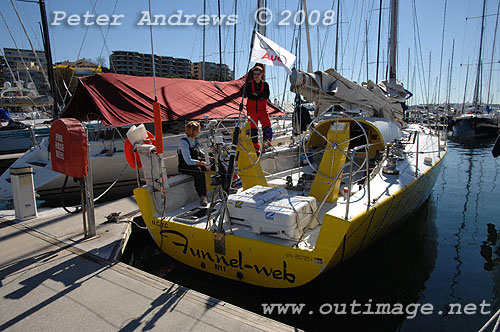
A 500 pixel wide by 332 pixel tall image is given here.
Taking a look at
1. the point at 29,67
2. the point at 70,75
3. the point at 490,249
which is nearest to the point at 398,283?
the point at 490,249

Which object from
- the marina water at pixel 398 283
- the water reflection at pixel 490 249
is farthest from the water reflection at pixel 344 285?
the water reflection at pixel 490 249

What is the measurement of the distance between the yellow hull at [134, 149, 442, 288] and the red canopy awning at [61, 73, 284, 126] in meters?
5.02

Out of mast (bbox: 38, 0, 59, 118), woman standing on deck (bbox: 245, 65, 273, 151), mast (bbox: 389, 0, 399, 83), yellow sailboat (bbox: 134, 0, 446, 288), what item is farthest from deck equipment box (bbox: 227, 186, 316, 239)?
mast (bbox: 38, 0, 59, 118)

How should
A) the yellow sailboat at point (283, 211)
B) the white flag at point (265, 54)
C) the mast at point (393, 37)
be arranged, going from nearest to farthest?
the yellow sailboat at point (283, 211) → the white flag at point (265, 54) → the mast at point (393, 37)

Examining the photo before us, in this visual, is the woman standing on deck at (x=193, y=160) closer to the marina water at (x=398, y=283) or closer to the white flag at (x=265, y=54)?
the marina water at (x=398, y=283)

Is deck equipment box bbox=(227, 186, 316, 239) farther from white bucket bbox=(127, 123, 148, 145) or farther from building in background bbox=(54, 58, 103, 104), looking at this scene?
building in background bbox=(54, 58, 103, 104)

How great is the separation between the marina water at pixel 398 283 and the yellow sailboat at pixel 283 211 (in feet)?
1.16

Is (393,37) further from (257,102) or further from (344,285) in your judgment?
(344,285)

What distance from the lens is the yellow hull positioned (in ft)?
10.7

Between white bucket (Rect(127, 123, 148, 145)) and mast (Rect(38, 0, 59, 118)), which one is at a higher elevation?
mast (Rect(38, 0, 59, 118))

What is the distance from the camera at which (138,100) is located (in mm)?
9266

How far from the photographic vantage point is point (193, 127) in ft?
15.2

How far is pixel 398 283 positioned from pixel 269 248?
7.55 feet

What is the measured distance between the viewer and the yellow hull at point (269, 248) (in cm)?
325
